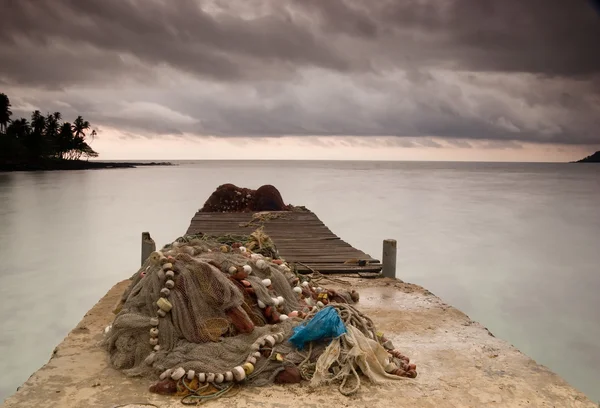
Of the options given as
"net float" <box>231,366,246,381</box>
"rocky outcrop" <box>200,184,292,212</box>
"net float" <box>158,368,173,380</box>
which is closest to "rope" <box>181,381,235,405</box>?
"net float" <box>231,366,246,381</box>

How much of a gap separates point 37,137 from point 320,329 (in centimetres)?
7092

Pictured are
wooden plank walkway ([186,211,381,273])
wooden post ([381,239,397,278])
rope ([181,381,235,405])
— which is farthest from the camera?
wooden plank walkway ([186,211,381,273])

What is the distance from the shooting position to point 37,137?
65.4m

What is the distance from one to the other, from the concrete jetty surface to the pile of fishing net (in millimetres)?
129

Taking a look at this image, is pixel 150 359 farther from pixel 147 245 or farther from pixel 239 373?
pixel 147 245

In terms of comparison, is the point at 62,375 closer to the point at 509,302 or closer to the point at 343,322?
the point at 343,322

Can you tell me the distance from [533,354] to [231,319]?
7.48 meters

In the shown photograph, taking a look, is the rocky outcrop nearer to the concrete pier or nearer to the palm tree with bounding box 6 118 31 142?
the concrete pier

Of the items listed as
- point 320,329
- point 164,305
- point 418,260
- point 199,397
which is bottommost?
point 418,260

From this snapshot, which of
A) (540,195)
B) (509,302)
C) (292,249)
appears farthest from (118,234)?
(540,195)

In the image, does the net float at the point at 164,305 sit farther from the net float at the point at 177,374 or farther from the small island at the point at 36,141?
the small island at the point at 36,141

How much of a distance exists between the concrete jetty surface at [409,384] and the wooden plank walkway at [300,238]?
2926 millimetres

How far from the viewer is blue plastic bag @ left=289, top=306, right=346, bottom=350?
4.35m

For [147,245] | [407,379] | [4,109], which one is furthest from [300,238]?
[4,109]
